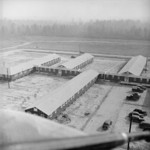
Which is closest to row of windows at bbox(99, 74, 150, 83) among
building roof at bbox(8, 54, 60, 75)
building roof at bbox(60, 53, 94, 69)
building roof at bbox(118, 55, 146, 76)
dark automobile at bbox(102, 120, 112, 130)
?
building roof at bbox(118, 55, 146, 76)

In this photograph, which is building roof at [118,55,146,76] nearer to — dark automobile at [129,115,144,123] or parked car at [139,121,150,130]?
dark automobile at [129,115,144,123]

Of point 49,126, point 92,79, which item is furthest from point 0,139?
point 92,79

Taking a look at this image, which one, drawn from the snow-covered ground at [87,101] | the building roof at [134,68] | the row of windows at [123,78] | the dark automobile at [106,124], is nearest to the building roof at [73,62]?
the snow-covered ground at [87,101]

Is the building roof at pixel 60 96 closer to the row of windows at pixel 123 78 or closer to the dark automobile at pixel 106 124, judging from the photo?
the row of windows at pixel 123 78

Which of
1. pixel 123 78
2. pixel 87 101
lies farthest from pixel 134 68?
pixel 87 101

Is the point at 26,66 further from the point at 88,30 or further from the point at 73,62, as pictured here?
the point at 88,30

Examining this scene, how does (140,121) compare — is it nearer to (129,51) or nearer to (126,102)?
(126,102)

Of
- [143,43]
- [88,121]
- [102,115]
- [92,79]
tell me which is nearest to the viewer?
[88,121]
